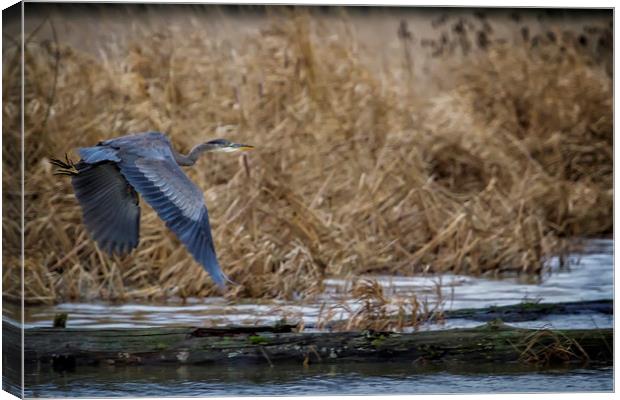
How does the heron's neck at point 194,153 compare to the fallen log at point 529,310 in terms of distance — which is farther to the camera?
the fallen log at point 529,310

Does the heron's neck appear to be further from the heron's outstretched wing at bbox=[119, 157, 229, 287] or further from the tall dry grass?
the tall dry grass

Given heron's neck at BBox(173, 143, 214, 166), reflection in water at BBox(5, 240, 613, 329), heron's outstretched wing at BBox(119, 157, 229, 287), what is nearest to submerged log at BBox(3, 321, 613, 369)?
reflection in water at BBox(5, 240, 613, 329)

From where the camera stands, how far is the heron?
614cm

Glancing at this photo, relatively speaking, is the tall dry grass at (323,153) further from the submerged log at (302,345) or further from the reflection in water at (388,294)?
the submerged log at (302,345)

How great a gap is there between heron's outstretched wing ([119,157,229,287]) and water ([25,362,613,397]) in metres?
0.62

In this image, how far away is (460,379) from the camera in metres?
6.62

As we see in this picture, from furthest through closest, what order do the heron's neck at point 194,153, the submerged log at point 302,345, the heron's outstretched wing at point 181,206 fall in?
1. the heron's neck at point 194,153
2. the submerged log at point 302,345
3. the heron's outstretched wing at point 181,206

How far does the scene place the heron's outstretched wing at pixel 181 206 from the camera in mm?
6098

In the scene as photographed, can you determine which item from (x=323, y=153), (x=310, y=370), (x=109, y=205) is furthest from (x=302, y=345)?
(x=323, y=153)

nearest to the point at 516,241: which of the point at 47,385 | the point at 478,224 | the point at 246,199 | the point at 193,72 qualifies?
the point at 478,224

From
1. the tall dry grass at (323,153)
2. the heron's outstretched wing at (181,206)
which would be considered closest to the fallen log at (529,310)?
the tall dry grass at (323,153)

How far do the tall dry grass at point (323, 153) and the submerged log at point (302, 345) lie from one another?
2.90ft

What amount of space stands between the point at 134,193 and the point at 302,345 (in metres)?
0.99

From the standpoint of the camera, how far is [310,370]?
6.64 meters
